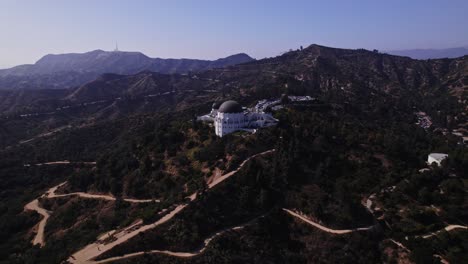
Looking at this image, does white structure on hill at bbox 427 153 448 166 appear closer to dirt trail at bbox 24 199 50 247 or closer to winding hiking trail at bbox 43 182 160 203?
winding hiking trail at bbox 43 182 160 203


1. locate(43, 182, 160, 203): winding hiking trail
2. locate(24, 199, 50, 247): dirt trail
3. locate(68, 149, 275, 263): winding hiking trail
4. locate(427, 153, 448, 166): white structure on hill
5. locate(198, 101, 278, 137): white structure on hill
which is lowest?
locate(24, 199, 50, 247): dirt trail

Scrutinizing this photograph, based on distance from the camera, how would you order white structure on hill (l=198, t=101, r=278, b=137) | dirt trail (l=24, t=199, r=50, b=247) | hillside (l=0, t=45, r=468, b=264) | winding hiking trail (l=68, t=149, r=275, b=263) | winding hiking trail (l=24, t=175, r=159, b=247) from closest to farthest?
winding hiking trail (l=68, t=149, r=275, b=263)
hillside (l=0, t=45, r=468, b=264)
dirt trail (l=24, t=199, r=50, b=247)
winding hiking trail (l=24, t=175, r=159, b=247)
white structure on hill (l=198, t=101, r=278, b=137)

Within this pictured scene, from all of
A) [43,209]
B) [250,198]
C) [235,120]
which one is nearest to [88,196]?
[43,209]

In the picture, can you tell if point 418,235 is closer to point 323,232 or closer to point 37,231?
point 323,232

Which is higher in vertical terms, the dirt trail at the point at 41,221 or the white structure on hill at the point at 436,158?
the white structure on hill at the point at 436,158

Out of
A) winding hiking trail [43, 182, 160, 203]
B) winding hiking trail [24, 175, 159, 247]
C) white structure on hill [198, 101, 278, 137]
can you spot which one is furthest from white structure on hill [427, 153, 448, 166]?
winding hiking trail [24, 175, 159, 247]

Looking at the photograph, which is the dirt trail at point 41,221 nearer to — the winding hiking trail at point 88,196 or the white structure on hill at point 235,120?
the winding hiking trail at point 88,196

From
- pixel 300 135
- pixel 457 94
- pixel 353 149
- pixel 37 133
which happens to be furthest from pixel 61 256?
pixel 457 94

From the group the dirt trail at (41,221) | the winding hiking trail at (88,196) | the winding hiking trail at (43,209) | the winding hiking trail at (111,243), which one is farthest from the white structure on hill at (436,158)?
the dirt trail at (41,221)
